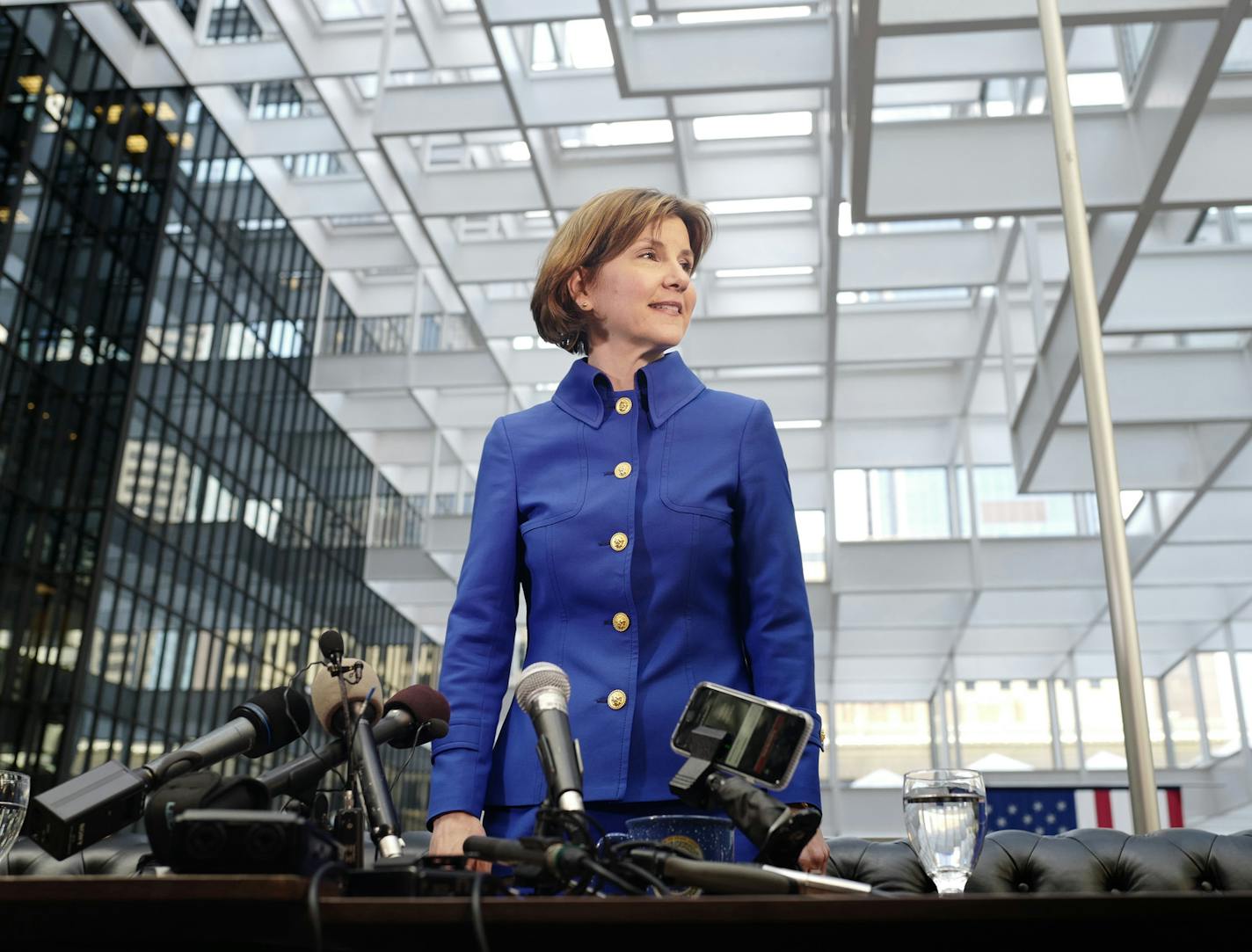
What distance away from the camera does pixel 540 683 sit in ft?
5.38

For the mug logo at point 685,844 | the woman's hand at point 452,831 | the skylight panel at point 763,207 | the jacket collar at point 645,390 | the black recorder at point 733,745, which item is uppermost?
the skylight panel at point 763,207

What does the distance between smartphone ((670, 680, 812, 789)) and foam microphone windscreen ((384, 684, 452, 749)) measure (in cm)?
48

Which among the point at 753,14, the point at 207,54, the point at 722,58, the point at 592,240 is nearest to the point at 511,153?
the point at 207,54

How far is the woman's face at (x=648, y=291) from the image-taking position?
8.27ft

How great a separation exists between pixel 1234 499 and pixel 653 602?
49.4 feet

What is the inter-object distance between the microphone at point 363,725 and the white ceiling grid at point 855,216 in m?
5.81

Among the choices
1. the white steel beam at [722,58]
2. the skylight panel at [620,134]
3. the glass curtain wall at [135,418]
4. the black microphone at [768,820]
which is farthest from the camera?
the glass curtain wall at [135,418]

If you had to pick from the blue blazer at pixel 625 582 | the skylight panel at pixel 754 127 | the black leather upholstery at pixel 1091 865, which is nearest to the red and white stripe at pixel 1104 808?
the black leather upholstery at pixel 1091 865

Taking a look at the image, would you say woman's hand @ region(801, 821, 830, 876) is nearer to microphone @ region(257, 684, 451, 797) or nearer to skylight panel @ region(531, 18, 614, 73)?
microphone @ region(257, 684, 451, 797)

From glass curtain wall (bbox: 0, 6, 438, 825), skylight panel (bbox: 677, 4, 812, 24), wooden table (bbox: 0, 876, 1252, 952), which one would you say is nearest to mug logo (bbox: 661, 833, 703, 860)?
wooden table (bbox: 0, 876, 1252, 952)

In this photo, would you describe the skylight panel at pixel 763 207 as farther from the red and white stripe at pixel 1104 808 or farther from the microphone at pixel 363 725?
the microphone at pixel 363 725

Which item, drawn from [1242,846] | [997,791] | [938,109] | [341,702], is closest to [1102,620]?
[938,109]

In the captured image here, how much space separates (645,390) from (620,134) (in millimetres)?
13130

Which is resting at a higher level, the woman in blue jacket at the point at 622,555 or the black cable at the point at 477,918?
the woman in blue jacket at the point at 622,555
